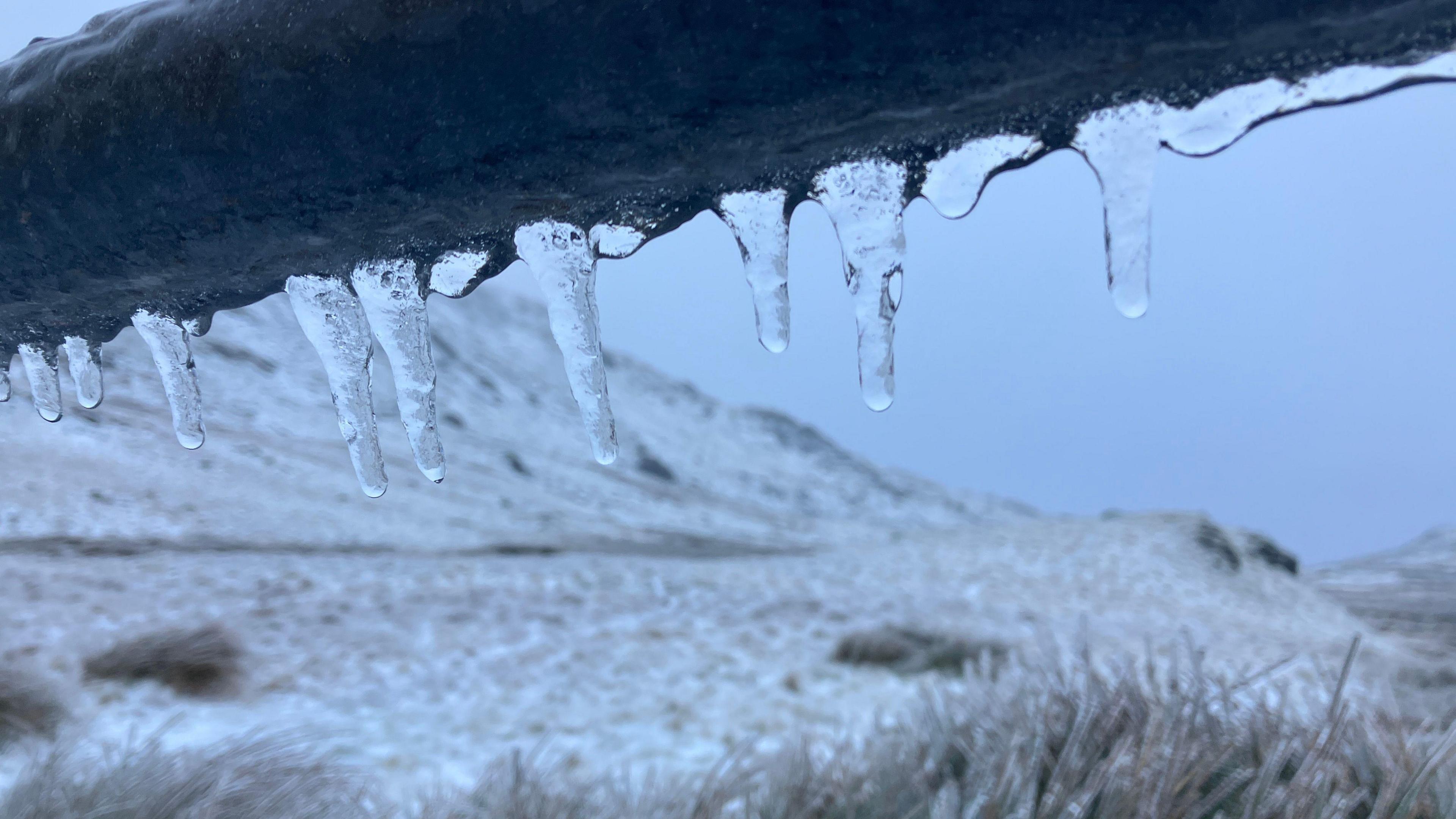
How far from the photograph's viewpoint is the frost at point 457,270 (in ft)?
3.27

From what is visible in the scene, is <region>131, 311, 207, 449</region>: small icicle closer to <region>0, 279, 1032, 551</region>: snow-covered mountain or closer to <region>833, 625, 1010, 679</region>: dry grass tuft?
<region>0, 279, 1032, 551</region>: snow-covered mountain

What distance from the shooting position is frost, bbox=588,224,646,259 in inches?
36.4

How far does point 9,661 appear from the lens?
259 cm

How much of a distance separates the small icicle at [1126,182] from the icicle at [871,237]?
0.18 meters

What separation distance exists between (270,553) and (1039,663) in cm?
347

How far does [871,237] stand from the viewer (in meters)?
0.88

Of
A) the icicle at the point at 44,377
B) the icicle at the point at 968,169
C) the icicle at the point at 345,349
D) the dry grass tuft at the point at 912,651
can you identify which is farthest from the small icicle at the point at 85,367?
the dry grass tuft at the point at 912,651

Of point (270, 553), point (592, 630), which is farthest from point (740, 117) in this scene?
point (270, 553)

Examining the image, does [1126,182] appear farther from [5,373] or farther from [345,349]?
[5,373]

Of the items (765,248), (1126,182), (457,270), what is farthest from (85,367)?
(1126,182)

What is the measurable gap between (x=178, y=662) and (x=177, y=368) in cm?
176

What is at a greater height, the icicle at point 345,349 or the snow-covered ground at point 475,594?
the icicle at point 345,349

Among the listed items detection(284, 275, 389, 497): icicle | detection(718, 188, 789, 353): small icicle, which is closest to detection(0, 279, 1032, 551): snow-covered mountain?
detection(284, 275, 389, 497): icicle

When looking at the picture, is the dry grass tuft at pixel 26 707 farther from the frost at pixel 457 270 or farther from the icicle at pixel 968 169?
the icicle at pixel 968 169
